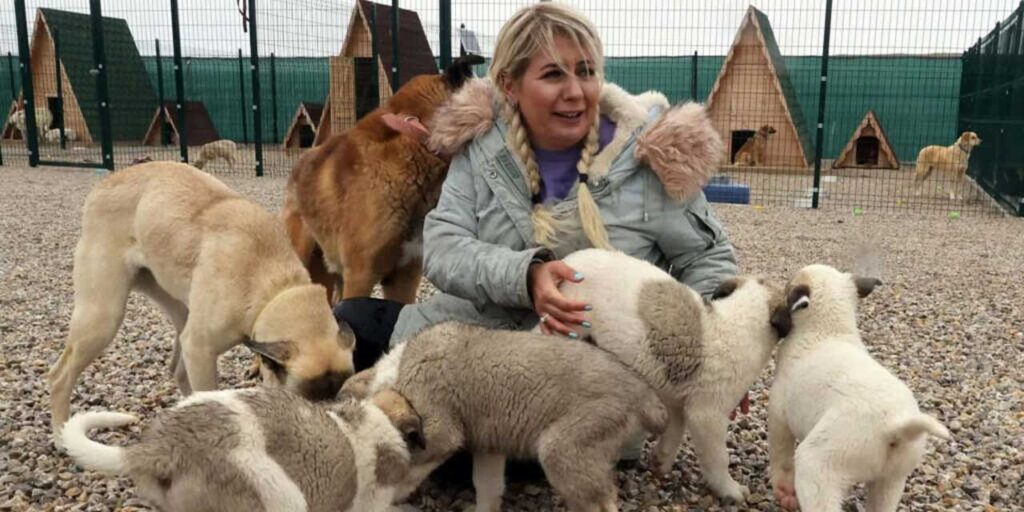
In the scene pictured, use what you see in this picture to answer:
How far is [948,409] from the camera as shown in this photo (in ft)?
13.3

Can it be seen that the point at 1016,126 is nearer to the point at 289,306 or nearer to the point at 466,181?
the point at 466,181

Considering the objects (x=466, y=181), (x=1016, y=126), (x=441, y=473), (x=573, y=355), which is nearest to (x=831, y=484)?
(x=573, y=355)

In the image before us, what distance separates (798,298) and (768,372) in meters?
1.78

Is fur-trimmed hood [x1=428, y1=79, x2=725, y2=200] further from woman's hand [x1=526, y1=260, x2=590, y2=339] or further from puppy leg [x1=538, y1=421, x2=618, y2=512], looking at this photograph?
puppy leg [x1=538, y1=421, x2=618, y2=512]

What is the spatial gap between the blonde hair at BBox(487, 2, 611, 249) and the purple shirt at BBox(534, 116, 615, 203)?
52mm

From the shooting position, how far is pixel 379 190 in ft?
13.8

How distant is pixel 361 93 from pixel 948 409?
43.7 ft

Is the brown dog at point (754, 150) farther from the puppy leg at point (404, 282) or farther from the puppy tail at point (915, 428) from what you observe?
the puppy tail at point (915, 428)

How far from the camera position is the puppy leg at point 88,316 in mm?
3525

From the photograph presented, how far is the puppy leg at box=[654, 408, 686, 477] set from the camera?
3.17 meters

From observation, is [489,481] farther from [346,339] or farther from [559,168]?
[559,168]

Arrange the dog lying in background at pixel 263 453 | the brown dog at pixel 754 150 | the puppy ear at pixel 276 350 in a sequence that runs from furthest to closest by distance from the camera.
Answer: the brown dog at pixel 754 150, the puppy ear at pixel 276 350, the dog lying in background at pixel 263 453

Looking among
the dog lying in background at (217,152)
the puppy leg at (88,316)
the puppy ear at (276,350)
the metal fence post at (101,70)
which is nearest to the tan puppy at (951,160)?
the dog lying in background at (217,152)

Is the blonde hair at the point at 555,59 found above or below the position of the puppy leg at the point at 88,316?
above
